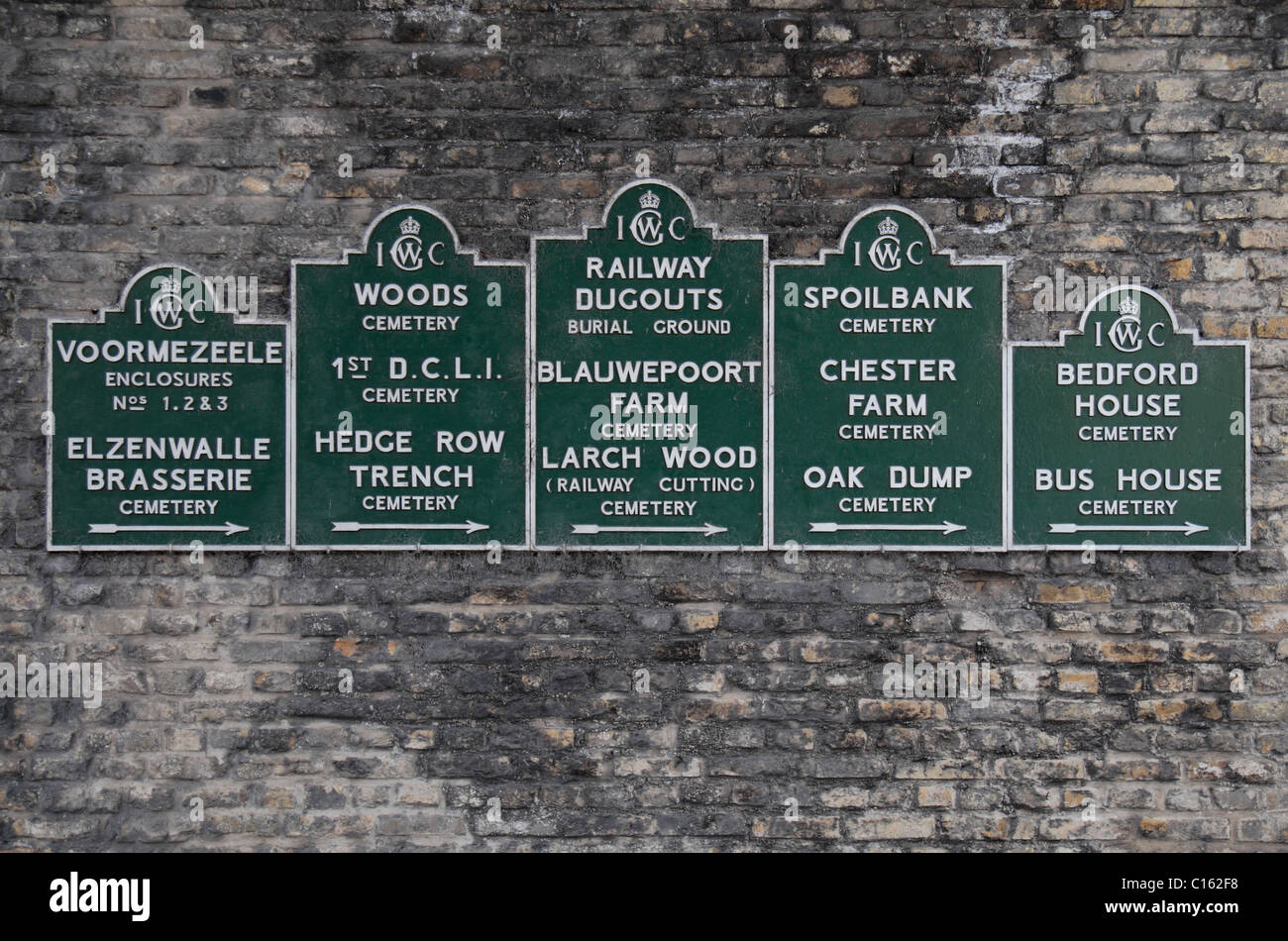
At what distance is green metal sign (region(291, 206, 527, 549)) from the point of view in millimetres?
4164

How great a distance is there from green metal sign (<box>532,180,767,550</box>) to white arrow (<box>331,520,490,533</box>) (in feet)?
0.86

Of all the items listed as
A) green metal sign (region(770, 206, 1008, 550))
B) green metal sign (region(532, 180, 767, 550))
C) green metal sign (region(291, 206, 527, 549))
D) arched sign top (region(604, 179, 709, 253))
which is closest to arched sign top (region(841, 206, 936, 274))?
green metal sign (region(770, 206, 1008, 550))

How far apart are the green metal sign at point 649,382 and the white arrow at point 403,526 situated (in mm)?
261

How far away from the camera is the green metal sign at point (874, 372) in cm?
416

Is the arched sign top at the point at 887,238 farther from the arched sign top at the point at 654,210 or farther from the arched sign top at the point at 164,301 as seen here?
the arched sign top at the point at 164,301

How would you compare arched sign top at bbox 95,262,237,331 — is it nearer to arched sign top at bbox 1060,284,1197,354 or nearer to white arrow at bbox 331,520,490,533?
white arrow at bbox 331,520,490,533

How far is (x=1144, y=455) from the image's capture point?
414 cm

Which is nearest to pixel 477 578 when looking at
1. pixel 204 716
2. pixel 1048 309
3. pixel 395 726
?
pixel 395 726

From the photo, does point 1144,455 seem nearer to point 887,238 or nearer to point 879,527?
point 879,527

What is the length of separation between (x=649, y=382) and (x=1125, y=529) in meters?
1.96

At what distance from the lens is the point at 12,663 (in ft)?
13.6

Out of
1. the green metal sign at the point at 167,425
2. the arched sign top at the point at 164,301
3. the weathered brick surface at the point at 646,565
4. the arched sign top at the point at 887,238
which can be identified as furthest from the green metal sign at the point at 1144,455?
the arched sign top at the point at 164,301

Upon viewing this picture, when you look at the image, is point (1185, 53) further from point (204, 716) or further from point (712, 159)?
point (204, 716)

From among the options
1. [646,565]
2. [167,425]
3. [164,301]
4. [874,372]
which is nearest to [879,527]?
[874,372]
